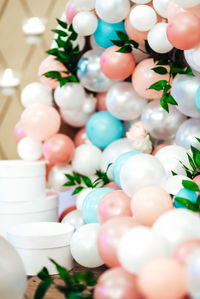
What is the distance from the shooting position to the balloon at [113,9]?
138 cm

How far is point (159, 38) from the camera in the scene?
132cm

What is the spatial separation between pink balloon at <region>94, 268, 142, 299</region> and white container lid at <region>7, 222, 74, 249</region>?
47 centimetres

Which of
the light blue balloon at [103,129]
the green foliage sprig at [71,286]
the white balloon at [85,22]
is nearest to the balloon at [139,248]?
the green foliage sprig at [71,286]

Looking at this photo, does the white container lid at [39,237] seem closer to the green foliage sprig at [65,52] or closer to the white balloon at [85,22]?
the green foliage sprig at [65,52]

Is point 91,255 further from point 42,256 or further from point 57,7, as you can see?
point 57,7

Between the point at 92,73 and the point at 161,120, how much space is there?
33cm

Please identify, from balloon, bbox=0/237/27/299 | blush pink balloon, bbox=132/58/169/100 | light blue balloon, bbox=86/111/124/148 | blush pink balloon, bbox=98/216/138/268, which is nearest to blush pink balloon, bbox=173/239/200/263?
blush pink balloon, bbox=98/216/138/268

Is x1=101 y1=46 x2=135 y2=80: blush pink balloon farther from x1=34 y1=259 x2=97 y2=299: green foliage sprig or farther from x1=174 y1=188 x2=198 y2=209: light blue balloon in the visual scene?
x1=34 y1=259 x2=97 y2=299: green foliage sprig

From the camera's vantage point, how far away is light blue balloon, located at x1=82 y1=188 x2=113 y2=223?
134cm

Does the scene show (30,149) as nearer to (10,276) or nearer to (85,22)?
(85,22)

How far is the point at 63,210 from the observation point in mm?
1810

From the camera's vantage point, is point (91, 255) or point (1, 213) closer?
point (91, 255)

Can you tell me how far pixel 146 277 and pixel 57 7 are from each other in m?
1.54

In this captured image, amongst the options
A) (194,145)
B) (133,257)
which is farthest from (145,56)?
(133,257)
